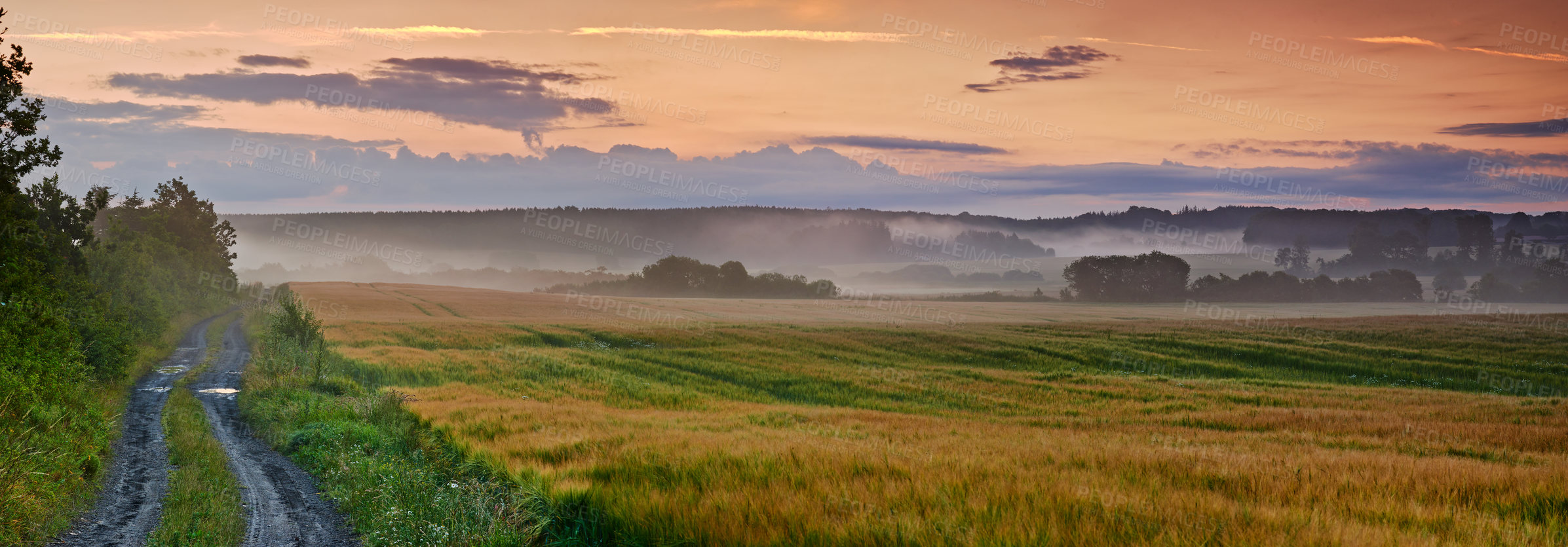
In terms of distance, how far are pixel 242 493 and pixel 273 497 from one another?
59 centimetres

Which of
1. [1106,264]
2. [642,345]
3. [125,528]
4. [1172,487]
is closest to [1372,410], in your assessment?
[1172,487]

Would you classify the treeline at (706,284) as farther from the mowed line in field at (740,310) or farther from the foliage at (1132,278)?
the foliage at (1132,278)

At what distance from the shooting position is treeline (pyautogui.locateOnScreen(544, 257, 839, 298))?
477 feet

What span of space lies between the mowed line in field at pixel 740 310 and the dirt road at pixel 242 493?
32.6 meters

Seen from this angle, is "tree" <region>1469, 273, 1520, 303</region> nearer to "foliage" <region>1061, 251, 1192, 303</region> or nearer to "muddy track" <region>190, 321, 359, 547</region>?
"foliage" <region>1061, 251, 1192, 303</region>

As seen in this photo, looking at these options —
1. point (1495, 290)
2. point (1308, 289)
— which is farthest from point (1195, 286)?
point (1495, 290)

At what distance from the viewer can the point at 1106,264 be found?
439ft

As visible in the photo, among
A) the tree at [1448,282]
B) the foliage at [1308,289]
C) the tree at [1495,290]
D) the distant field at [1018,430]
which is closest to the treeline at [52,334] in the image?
the distant field at [1018,430]

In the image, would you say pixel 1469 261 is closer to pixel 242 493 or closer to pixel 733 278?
pixel 733 278

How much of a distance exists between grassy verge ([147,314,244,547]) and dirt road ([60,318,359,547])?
0.53 feet

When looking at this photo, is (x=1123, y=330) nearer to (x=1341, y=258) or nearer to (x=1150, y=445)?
(x=1150, y=445)

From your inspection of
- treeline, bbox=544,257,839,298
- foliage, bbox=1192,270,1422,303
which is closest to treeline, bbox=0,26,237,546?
treeline, bbox=544,257,839,298

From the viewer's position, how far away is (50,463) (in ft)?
37.5

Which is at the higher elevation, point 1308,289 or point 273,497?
point 1308,289
